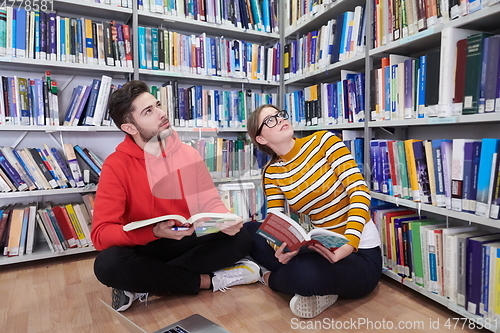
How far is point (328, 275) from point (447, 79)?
2.92 feet

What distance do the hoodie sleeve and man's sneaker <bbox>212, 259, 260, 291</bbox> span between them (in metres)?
0.41

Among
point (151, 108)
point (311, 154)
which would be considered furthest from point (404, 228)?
point (151, 108)

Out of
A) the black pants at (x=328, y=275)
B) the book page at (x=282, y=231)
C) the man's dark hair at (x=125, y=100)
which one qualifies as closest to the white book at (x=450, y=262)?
the black pants at (x=328, y=275)

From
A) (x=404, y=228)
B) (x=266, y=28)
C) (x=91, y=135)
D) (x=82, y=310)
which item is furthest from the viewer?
(x=266, y=28)

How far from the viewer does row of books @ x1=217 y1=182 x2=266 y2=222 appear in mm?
1735

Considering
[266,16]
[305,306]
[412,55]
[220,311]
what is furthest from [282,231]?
[266,16]

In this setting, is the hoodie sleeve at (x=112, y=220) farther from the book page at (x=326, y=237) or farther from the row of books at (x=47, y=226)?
the row of books at (x=47, y=226)

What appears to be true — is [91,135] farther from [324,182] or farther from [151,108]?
[324,182]

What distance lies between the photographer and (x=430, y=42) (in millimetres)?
1526

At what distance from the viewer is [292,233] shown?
1.07 metres

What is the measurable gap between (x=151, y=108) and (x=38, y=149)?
0.93 m

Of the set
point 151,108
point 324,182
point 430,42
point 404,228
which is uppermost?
point 430,42

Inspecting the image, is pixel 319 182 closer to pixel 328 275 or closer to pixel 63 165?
pixel 328 275

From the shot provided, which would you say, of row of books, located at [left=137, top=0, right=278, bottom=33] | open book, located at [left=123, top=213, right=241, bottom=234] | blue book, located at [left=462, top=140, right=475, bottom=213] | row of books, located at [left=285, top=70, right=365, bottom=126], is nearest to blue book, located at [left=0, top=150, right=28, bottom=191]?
open book, located at [left=123, top=213, right=241, bottom=234]
